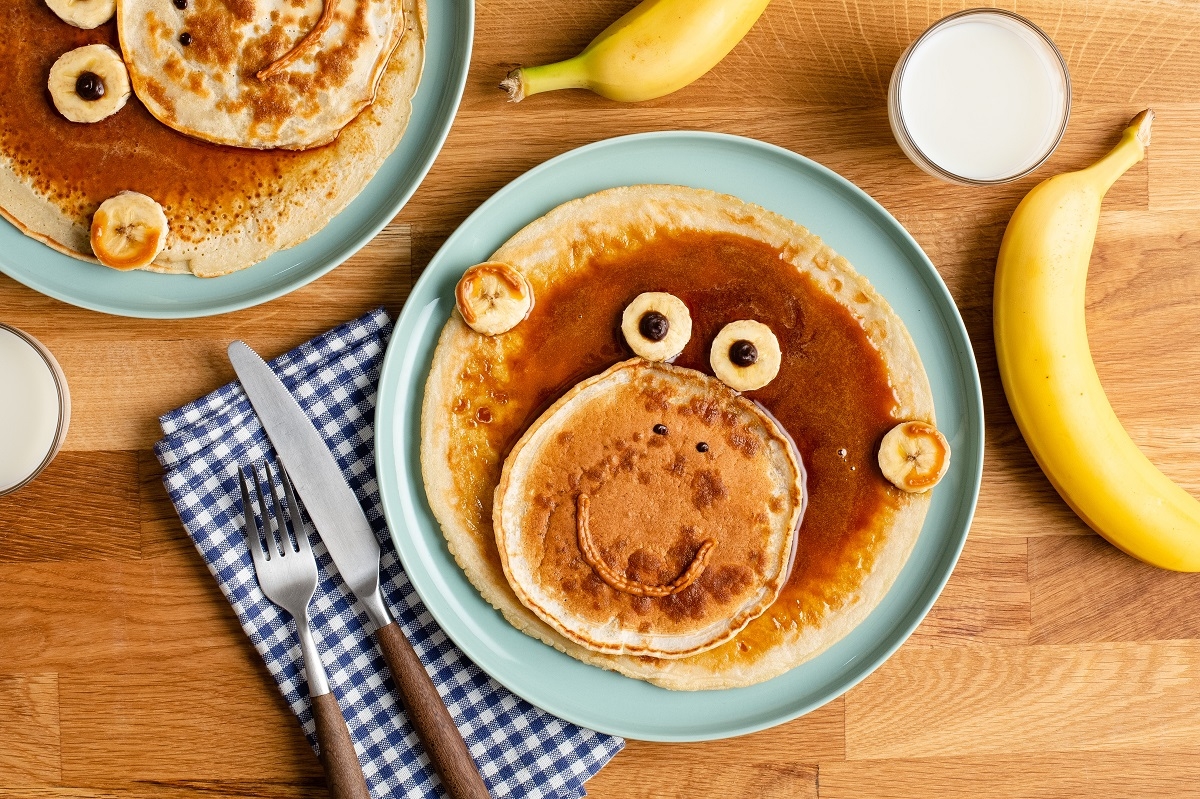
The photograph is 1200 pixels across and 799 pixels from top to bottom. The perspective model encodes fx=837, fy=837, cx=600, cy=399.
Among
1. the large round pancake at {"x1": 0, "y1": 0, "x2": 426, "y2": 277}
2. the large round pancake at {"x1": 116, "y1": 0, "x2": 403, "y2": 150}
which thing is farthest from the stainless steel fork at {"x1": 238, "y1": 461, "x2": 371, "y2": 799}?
the large round pancake at {"x1": 116, "y1": 0, "x2": 403, "y2": 150}

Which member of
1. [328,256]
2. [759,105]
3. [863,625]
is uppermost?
[759,105]

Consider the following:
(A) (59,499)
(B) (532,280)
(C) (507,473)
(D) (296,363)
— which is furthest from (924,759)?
(A) (59,499)

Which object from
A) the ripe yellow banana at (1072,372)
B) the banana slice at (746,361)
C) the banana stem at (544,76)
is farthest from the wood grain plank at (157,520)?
the ripe yellow banana at (1072,372)

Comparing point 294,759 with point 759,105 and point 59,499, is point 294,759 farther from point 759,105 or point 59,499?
point 759,105

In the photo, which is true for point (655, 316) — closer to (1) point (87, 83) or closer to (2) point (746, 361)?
(2) point (746, 361)

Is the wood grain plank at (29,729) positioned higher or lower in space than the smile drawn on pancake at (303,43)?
lower

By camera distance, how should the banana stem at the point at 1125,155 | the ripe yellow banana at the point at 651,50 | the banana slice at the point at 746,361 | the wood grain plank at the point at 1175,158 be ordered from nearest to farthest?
the ripe yellow banana at the point at 651,50, the banana slice at the point at 746,361, the banana stem at the point at 1125,155, the wood grain plank at the point at 1175,158

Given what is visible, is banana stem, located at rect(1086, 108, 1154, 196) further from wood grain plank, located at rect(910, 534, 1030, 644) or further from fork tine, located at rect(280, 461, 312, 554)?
fork tine, located at rect(280, 461, 312, 554)

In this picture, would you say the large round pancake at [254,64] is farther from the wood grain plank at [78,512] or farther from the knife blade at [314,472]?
the wood grain plank at [78,512]
